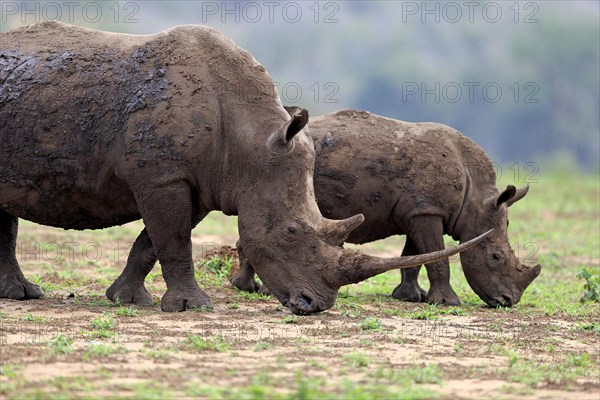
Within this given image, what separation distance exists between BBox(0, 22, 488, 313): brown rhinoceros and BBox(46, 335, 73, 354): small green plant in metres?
2.29

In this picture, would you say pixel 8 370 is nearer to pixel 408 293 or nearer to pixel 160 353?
pixel 160 353

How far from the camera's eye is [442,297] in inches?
529

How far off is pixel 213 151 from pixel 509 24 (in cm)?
9104

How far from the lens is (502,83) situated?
3610 inches

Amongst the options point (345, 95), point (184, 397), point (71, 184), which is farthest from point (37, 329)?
point (345, 95)

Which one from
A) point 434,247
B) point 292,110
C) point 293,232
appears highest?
point 292,110

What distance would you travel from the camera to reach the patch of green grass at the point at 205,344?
28.8 ft

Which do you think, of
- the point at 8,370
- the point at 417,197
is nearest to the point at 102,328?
the point at 8,370

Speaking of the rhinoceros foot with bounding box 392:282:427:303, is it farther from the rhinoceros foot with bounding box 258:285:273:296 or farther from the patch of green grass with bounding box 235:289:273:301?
the patch of green grass with bounding box 235:289:273:301

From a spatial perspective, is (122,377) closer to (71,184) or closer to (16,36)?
(71,184)

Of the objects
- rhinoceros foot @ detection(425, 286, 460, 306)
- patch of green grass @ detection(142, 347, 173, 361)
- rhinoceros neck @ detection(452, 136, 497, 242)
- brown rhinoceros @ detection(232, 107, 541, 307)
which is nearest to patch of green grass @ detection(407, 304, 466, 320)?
rhinoceros foot @ detection(425, 286, 460, 306)

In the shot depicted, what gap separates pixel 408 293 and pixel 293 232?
11.6 feet

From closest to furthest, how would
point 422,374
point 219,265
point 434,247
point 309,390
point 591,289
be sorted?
point 309,390, point 422,374, point 434,247, point 591,289, point 219,265

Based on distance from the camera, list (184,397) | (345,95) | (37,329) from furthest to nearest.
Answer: (345,95) < (37,329) < (184,397)
